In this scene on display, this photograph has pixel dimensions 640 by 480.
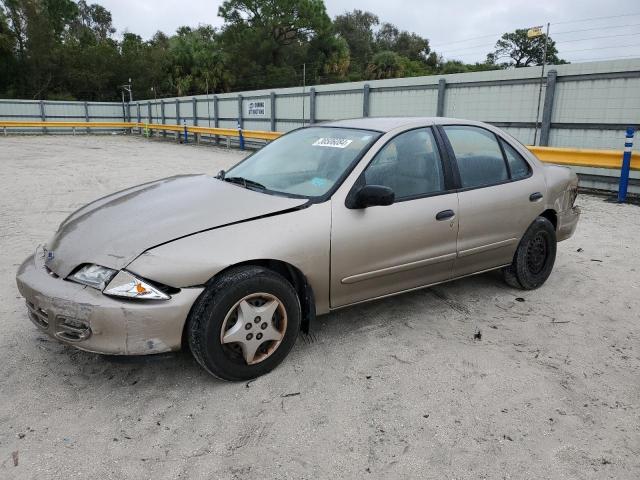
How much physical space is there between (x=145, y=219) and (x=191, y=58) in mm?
43616

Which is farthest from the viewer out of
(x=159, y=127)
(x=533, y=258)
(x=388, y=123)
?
(x=159, y=127)

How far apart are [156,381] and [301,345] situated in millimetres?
972

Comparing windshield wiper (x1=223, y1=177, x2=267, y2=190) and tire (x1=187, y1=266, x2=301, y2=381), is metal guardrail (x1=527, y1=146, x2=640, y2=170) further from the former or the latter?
tire (x1=187, y1=266, x2=301, y2=381)

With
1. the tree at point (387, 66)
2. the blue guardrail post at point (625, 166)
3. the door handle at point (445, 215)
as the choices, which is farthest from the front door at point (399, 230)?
the tree at point (387, 66)

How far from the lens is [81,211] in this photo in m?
3.57

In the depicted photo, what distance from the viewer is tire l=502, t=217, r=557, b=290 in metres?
4.38

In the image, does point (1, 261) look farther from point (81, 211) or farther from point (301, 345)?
point (301, 345)

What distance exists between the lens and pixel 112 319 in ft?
8.48

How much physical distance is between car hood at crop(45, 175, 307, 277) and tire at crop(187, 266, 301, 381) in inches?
14.8

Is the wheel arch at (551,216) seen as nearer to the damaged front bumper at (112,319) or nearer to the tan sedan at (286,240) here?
the tan sedan at (286,240)

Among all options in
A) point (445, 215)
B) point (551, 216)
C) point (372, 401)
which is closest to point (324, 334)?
point (372, 401)

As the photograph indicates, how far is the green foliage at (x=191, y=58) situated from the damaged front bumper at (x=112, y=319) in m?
41.2

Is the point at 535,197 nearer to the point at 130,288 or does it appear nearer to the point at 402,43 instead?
the point at 130,288

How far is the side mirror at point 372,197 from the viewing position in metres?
3.19
